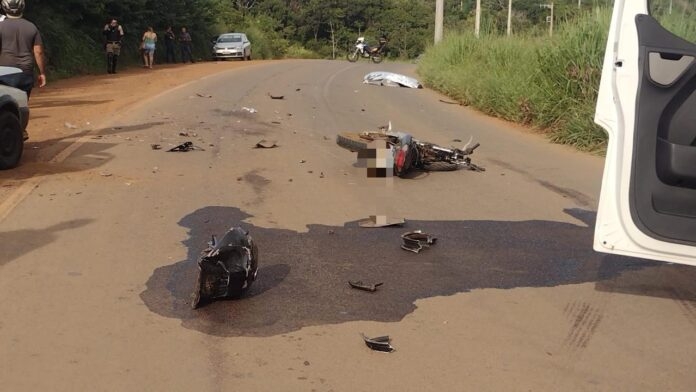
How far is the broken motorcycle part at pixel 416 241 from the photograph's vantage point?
19.4 feet

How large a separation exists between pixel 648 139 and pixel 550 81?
31.7ft

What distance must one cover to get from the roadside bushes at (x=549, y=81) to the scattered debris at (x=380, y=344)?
319 inches

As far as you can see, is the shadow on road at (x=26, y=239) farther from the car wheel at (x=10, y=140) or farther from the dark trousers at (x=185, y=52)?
the dark trousers at (x=185, y=52)

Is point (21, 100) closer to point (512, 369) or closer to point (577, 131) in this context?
point (512, 369)

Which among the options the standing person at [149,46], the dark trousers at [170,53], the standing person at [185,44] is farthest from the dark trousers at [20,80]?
the standing person at [185,44]

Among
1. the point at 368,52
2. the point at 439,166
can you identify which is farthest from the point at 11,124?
the point at 368,52

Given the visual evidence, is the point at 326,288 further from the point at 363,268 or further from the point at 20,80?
the point at 20,80

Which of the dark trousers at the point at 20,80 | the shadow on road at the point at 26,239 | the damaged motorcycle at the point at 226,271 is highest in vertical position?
the dark trousers at the point at 20,80

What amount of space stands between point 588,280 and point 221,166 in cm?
513

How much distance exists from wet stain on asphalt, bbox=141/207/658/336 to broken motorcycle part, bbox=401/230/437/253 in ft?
0.21

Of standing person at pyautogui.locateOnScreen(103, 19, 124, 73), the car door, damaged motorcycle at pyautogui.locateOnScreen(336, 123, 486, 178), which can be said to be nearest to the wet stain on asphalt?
the car door

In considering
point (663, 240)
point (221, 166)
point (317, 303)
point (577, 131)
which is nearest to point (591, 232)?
point (663, 240)

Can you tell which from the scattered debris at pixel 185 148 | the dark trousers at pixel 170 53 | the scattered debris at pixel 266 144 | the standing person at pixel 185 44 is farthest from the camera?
the standing person at pixel 185 44

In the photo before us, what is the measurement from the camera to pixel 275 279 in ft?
17.0
